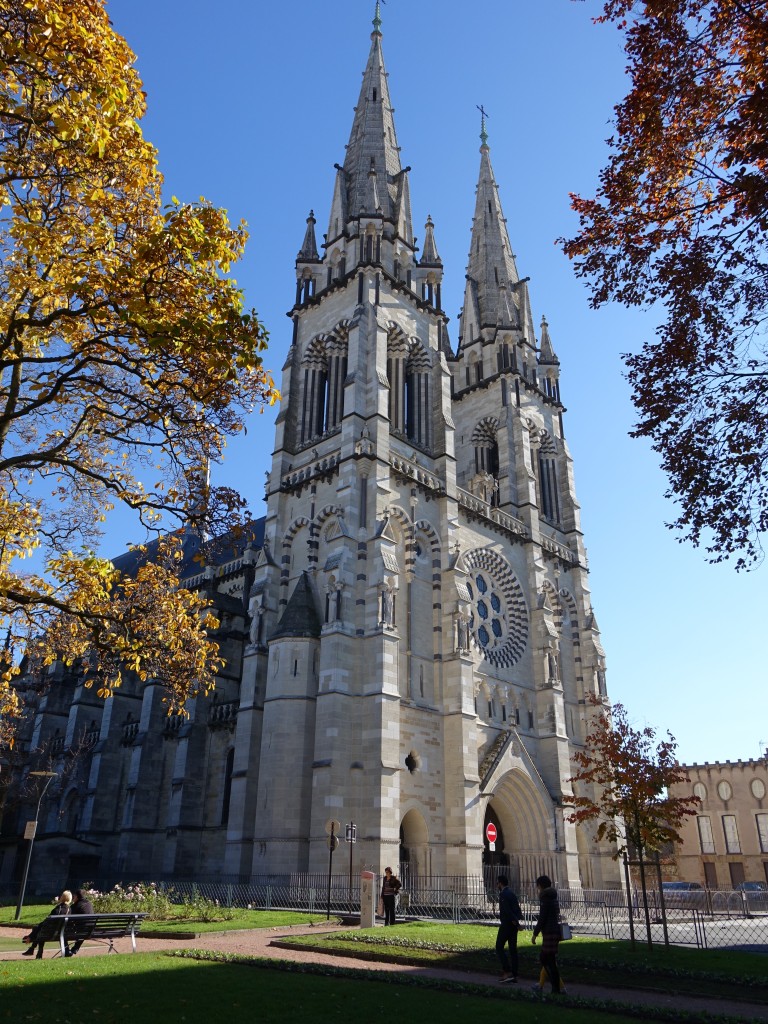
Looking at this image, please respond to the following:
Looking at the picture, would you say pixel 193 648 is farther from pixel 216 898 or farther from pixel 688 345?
pixel 216 898

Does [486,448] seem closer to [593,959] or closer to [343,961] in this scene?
[593,959]

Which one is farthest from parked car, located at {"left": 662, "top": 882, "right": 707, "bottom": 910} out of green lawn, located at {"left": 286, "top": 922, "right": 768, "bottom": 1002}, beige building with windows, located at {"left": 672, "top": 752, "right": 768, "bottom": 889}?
beige building with windows, located at {"left": 672, "top": 752, "right": 768, "bottom": 889}

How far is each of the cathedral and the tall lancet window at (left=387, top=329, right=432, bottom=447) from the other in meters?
0.11

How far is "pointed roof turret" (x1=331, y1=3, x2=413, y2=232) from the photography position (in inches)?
1518

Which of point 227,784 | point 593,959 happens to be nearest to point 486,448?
point 227,784

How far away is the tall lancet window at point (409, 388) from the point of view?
34531 millimetres

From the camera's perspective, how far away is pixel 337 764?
25.3 meters

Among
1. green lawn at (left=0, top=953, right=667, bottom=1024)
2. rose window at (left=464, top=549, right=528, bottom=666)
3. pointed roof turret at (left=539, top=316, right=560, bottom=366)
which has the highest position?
pointed roof turret at (left=539, top=316, right=560, bottom=366)

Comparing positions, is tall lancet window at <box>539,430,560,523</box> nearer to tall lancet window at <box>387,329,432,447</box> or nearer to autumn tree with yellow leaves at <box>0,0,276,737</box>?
tall lancet window at <box>387,329,432,447</box>

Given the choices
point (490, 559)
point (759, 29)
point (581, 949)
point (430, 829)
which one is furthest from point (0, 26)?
point (490, 559)

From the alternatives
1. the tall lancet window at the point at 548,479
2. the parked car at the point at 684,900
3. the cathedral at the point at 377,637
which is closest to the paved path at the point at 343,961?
the cathedral at the point at 377,637

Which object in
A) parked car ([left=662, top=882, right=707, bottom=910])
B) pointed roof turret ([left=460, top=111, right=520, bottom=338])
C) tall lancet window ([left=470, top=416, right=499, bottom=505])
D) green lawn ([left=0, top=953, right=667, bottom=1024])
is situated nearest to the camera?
green lawn ([left=0, top=953, right=667, bottom=1024])

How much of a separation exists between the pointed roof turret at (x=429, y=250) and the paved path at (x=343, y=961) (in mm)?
30747

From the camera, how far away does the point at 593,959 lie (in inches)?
539
